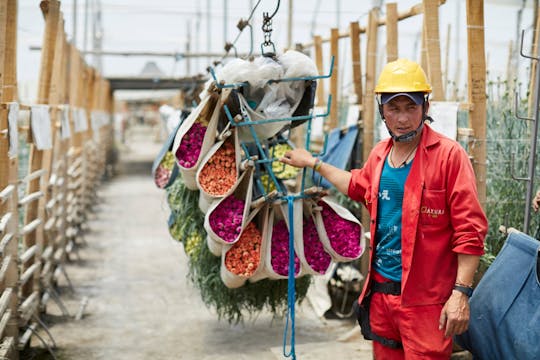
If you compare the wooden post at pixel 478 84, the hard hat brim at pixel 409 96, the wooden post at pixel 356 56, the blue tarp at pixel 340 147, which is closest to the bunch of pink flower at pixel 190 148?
the hard hat brim at pixel 409 96

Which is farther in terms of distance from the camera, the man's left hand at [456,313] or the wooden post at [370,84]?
the wooden post at [370,84]

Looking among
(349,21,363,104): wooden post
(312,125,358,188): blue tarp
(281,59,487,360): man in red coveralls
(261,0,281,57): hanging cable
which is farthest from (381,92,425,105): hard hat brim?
(349,21,363,104): wooden post

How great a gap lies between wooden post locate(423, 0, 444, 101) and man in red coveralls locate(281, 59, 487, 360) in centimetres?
121

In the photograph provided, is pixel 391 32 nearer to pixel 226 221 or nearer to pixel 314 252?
pixel 314 252

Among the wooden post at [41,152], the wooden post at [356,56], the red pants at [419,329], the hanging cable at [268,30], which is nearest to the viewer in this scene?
the red pants at [419,329]

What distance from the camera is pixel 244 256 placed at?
115 inches

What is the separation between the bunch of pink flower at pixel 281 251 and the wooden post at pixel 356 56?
200 cm

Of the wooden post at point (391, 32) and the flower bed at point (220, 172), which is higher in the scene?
the wooden post at point (391, 32)

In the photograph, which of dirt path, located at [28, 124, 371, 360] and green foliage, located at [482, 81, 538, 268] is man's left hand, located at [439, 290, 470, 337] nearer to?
green foliage, located at [482, 81, 538, 268]

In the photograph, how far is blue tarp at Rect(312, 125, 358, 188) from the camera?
4.29m

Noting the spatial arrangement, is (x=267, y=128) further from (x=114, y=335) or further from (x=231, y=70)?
(x=114, y=335)

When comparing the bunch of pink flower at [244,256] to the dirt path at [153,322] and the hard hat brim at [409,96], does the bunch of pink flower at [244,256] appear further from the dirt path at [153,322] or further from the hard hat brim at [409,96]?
the hard hat brim at [409,96]

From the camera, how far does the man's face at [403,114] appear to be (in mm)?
2104

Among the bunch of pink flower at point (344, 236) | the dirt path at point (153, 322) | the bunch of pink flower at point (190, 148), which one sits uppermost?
the bunch of pink flower at point (190, 148)
